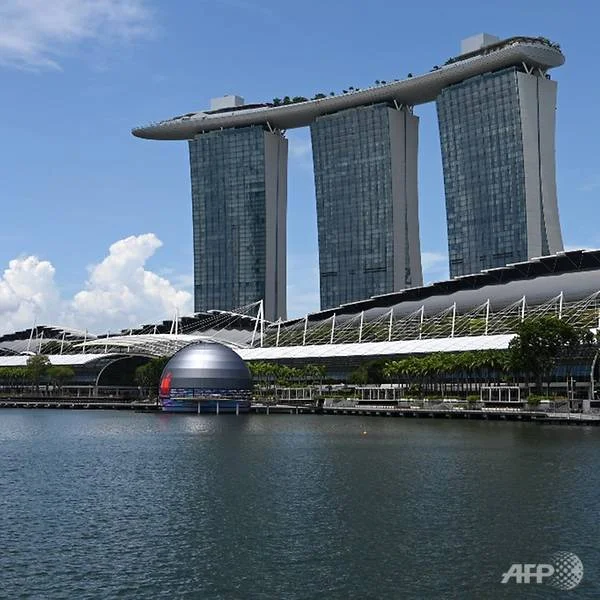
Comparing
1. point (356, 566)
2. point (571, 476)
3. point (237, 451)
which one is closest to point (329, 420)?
point (237, 451)

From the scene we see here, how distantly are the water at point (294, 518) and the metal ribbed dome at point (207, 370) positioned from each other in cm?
7746

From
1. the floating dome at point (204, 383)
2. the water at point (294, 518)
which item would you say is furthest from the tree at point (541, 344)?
the floating dome at point (204, 383)

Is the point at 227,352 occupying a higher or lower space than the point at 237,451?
higher

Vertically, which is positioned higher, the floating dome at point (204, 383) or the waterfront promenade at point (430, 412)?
the floating dome at point (204, 383)

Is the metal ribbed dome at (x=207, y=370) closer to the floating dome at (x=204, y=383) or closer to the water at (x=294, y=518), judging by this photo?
the floating dome at (x=204, y=383)

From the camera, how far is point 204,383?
17800 cm

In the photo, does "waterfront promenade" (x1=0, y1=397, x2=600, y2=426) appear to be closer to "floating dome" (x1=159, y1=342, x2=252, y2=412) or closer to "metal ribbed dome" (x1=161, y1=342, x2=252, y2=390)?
"floating dome" (x1=159, y1=342, x2=252, y2=412)

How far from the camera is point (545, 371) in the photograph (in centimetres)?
15712

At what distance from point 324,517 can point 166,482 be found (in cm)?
1867

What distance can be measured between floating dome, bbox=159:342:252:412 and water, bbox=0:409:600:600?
7728cm

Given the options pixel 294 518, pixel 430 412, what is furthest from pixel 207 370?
pixel 294 518

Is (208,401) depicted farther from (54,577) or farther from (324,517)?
(54,577)

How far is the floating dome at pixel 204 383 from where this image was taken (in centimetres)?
17788

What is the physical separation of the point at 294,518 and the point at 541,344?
337ft
